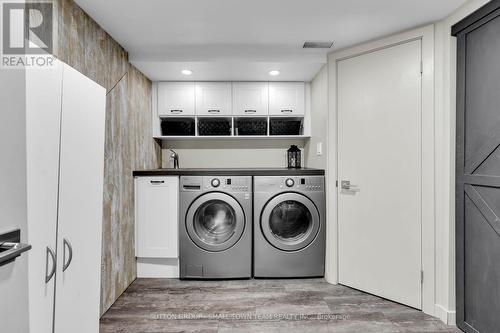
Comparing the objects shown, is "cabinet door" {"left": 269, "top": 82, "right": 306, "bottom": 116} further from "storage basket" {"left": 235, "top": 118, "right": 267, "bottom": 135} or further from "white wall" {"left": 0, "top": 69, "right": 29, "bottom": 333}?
"white wall" {"left": 0, "top": 69, "right": 29, "bottom": 333}

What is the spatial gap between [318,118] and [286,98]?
517mm

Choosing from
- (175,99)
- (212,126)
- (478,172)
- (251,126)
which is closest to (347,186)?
(478,172)

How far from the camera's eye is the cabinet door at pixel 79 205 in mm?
1237

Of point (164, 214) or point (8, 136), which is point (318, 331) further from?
point (8, 136)

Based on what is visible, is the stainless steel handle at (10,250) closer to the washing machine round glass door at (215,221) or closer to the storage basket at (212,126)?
the washing machine round glass door at (215,221)

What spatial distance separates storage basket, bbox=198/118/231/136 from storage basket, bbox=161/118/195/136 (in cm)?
11

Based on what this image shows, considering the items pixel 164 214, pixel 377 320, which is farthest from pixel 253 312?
pixel 164 214

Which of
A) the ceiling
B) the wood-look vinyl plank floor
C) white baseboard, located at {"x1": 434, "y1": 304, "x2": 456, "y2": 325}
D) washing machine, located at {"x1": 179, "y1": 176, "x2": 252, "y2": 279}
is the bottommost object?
the wood-look vinyl plank floor

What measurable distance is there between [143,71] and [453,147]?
9.28 feet

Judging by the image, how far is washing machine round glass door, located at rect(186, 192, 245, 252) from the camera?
2666 mm

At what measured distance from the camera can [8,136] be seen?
2.90 ft

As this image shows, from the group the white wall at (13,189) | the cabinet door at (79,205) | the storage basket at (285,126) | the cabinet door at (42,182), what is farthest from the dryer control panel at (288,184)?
the white wall at (13,189)

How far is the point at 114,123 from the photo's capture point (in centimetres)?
223

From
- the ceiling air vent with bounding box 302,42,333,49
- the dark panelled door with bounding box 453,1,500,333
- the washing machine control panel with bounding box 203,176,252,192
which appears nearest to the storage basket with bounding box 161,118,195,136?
the washing machine control panel with bounding box 203,176,252,192
